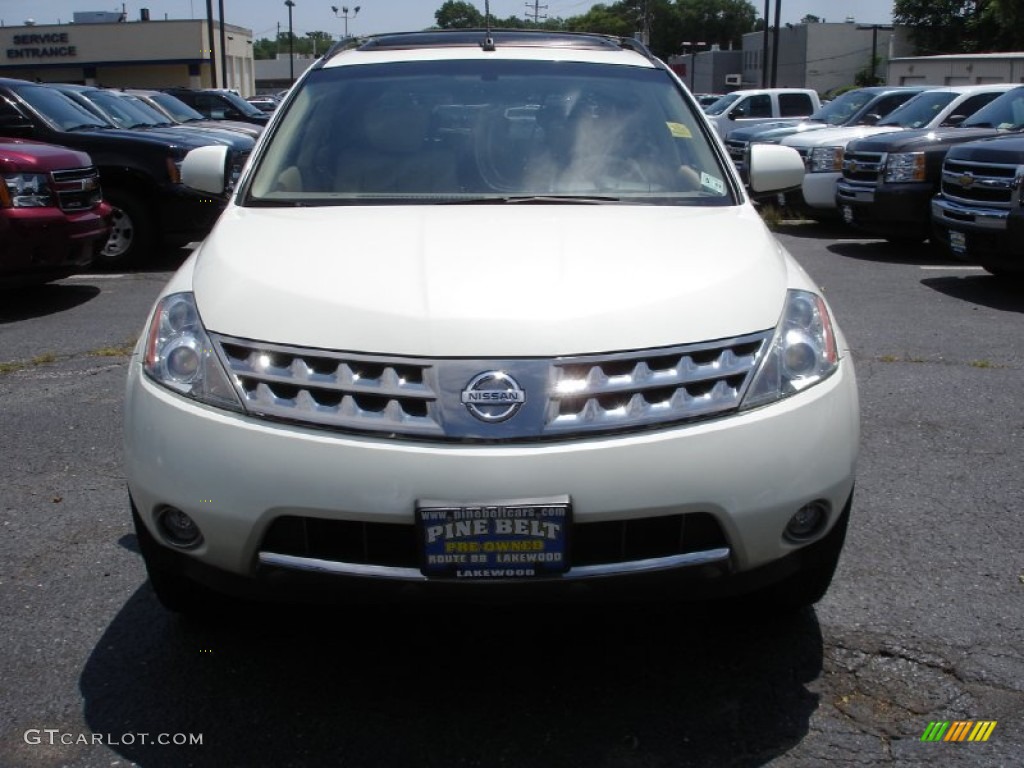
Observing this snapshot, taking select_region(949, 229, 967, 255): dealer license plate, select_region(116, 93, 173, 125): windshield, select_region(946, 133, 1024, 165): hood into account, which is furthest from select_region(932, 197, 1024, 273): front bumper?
select_region(116, 93, 173, 125): windshield

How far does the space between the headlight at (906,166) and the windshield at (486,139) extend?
7.70 meters

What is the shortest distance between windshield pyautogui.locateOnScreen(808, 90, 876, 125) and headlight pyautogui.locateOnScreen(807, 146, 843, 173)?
113 inches

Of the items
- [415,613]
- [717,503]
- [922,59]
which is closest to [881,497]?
[717,503]

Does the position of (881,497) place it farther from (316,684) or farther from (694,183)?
(316,684)

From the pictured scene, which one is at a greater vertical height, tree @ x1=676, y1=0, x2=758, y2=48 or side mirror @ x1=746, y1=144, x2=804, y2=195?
tree @ x1=676, y1=0, x2=758, y2=48

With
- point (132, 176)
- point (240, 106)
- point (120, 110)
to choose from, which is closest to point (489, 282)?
point (132, 176)

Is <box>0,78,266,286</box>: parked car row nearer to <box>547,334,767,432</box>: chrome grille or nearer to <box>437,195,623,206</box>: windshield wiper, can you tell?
<box>437,195,623,206</box>: windshield wiper

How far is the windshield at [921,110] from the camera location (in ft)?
45.1

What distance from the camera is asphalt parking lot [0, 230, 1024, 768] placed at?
9.27 ft

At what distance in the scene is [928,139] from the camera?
450 inches

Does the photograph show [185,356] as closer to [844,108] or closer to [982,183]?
[982,183]

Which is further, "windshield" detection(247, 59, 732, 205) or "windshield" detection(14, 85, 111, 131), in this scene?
"windshield" detection(14, 85, 111, 131)

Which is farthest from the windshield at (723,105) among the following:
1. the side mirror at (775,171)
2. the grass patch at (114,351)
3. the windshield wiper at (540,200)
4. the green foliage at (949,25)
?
the green foliage at (949,25)

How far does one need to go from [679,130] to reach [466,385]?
1903 millimetres
